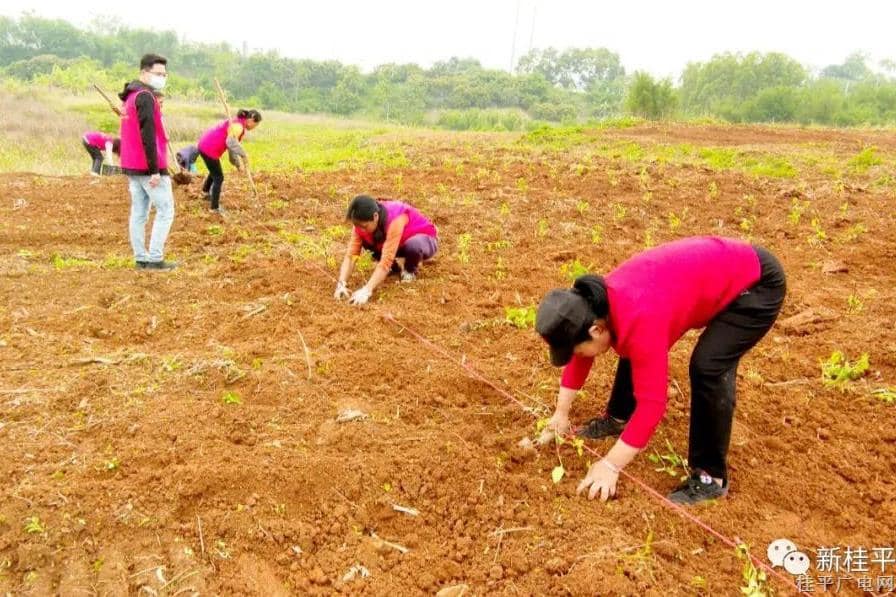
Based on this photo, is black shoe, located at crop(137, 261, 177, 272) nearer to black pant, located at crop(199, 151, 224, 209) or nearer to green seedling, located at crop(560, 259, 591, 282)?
black pant, located at crop(199, 151, 224, 209)

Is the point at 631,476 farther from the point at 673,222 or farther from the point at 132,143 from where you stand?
the point at 673,222

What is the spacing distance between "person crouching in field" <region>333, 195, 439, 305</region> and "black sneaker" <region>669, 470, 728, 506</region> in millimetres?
2599

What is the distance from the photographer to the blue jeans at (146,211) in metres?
4.98

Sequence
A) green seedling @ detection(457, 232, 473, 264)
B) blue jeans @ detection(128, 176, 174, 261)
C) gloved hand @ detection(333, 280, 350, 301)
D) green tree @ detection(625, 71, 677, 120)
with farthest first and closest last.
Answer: green tree @ detection(625, 71, 677, 120) < green seedling @ detection(457, 232, 473, 264) < blue jeans @ detection(128, 176, 174, 261) < gloved hand @ detection(333, 280, 350, 301)

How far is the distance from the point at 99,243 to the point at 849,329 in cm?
650

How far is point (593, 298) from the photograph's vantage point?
2088 millimetres

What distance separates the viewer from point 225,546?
2.29 metres

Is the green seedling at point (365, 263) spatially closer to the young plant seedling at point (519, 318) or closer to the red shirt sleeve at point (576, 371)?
the young plant seedling at point (519, 318)

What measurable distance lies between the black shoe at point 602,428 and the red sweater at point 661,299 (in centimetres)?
64

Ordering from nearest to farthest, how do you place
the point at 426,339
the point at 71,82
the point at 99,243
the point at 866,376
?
the point at 866,376 < the point at 426,339 < the point at 99,243 < the point at 71,82

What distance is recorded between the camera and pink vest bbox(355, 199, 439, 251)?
14.9ft

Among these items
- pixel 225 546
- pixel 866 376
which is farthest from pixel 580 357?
pixel 866 376

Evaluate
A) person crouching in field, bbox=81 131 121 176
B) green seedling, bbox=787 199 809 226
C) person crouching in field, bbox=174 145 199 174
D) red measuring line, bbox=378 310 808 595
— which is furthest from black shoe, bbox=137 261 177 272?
green seedling, bbox=787 199 809 226

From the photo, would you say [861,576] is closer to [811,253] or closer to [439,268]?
[439,268]
